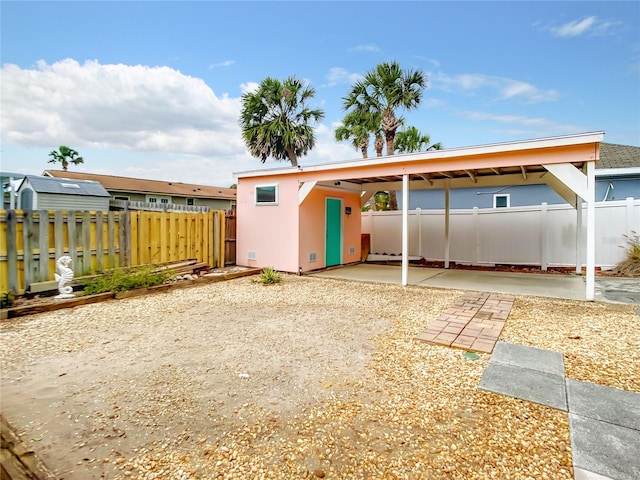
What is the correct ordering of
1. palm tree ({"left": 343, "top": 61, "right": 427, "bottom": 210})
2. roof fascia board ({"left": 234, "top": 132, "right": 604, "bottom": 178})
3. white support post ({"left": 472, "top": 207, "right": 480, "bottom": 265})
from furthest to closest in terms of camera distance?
palm tree ({"left": 343, "top": 61, "right": 427, "bottom": 210}) → white support post ({"left": 472, "top": 207, "right": 480, "bottom": 265}) → roof fascia board ({"left": 234, "top": 132, "right": 604, "bottom": 178})

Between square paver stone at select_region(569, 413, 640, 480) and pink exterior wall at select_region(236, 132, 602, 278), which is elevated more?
pink exterior wall at select_region(236, 132, 602, 278)

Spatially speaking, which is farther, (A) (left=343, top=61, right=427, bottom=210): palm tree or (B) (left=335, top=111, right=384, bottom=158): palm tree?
(B) (left=335, top=111, right=384, bottom=158): palm tree

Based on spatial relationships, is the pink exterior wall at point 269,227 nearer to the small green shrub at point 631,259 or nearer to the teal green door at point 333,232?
the teal green door at point 333,232

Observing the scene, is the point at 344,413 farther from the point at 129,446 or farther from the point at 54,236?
Result: the point at 54,236

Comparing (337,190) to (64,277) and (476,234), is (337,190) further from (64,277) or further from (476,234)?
(64,277)

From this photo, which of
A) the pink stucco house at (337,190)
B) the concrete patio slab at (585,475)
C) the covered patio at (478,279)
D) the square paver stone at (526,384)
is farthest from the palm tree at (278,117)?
the concrete patio slab at (585,475)

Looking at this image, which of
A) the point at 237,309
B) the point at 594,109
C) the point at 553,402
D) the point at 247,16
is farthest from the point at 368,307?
the point at 594,109

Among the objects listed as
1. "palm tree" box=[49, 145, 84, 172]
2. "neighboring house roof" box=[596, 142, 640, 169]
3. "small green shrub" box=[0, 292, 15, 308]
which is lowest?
"small green shrub" box=[0, 292, 15, 308]

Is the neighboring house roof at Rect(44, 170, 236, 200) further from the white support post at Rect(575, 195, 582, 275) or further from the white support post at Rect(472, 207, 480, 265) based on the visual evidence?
the white support post at Rect(575, 195, 582, 275)

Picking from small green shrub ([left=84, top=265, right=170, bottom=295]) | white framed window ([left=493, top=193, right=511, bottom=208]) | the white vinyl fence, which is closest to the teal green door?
the white vinyl fence

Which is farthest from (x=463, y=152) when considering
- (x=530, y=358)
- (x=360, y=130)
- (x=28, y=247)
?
(x=360, y=130)

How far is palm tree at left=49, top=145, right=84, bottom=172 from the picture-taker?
2256 centimetres

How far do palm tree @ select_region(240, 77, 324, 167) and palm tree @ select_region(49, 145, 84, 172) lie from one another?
1415cm

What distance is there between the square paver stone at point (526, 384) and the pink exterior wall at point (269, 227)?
20.2 ft
